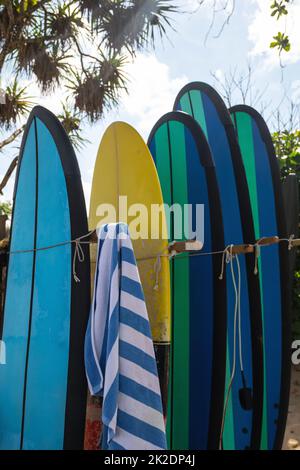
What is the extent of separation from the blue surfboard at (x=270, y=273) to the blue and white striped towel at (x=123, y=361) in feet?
3.54

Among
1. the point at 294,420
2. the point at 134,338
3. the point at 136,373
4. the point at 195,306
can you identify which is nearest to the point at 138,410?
the point at 136,373

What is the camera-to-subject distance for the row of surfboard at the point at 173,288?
180cm

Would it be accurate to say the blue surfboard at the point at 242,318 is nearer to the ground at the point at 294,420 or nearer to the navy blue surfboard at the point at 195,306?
the navy blue surfboard at the point at 195,306

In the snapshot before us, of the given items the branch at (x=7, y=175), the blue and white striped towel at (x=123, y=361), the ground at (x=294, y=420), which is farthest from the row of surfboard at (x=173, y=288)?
the branch at (x=7, y=175)

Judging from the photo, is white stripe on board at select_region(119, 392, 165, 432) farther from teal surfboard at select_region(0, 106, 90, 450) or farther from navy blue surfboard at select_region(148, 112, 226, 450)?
navy blue surfboard at select_region(148, 112, 226, 450)

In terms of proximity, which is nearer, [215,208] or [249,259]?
[215,208]

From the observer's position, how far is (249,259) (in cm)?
237

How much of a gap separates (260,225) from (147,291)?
0.99 metres

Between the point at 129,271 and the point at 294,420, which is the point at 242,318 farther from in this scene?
the point at 294,420

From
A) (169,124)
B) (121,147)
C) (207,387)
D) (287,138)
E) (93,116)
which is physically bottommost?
(207,387)

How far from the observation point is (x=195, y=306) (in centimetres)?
231

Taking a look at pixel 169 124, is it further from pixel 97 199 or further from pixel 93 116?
pixel 93 116
